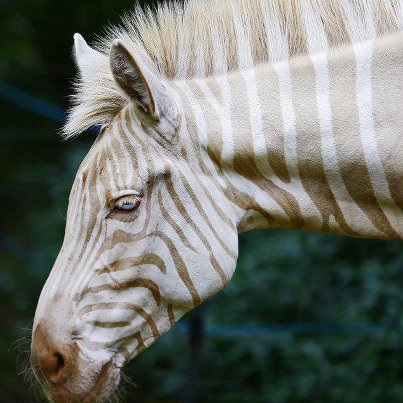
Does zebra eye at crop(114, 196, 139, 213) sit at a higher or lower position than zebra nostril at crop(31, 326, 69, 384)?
higher

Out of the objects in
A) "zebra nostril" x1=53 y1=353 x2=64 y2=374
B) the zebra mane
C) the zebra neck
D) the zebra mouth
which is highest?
the zebra mane

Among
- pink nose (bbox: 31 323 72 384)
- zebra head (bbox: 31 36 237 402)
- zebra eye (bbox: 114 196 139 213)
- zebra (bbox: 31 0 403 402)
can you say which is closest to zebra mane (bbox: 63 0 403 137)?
zebra (bbox: 31 0 403 402)

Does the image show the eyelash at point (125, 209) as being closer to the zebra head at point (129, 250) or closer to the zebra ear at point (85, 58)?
the zebra head at point (129, 250)

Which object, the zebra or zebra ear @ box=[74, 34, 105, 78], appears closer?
the zebra

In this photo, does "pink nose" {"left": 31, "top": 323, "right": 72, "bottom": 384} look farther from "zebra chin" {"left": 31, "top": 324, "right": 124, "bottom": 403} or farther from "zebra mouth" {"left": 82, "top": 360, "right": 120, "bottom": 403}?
"zebra mouth" {"left": 82, "top": 360, "right": 120, "bottom": 403}

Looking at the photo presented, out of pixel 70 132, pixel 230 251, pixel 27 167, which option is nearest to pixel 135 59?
pixel 70 132

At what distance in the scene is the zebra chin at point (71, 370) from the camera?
2758mm

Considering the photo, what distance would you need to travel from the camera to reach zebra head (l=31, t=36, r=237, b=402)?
9.05 ft

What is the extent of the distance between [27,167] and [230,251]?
6147 mm

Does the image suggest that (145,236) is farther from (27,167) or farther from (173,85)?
(27,167)

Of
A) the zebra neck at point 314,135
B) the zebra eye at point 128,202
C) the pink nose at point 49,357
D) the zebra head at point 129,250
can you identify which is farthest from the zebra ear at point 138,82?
the pink nose at point 49,357

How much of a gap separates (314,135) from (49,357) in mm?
1164

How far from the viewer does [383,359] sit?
5.57m

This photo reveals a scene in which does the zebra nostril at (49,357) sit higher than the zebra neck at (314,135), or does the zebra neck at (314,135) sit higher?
the zebra neck at (314,135)
